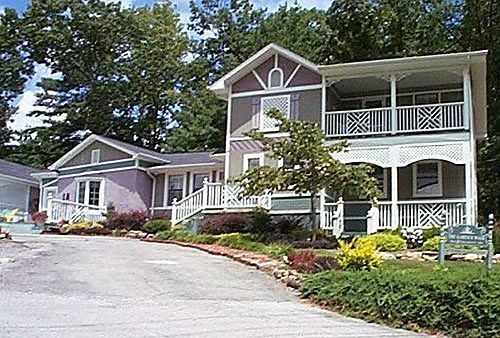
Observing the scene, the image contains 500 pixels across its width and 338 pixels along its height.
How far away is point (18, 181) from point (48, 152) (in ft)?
35.3

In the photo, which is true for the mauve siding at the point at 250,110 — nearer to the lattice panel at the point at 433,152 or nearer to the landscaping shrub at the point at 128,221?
the lattice panel at the point at 433,152

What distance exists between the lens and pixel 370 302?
10.4m

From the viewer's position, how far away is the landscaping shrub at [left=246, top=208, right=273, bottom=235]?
22.3 metres

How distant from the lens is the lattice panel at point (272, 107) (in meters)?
25.5

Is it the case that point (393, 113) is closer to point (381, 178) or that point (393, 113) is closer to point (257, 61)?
point (381, 178)

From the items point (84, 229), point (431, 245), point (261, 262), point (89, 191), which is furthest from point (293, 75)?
point (89, 191)

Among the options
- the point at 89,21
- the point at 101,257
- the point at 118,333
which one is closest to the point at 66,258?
the point at 101,257

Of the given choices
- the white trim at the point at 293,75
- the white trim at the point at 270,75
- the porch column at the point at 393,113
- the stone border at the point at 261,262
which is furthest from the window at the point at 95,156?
the porch column at the point at 393,113

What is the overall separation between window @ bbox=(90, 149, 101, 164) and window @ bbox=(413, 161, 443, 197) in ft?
52.2

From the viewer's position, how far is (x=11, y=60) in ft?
160

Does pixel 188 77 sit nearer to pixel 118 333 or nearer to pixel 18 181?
pixel 18 181

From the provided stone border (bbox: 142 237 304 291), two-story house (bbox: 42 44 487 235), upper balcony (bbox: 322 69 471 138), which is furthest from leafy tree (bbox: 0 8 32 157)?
stone border (bbox: 142 237 304 291)

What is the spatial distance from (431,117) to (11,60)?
35.6m

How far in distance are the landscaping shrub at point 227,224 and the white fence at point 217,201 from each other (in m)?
0.96
